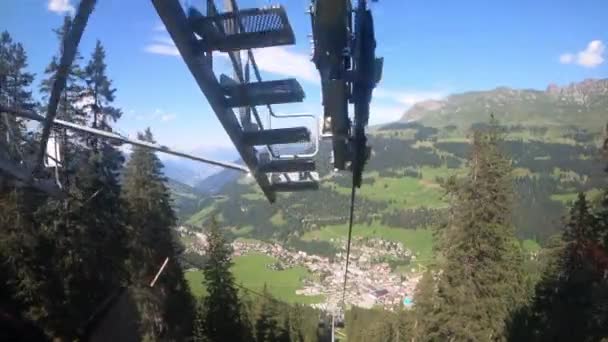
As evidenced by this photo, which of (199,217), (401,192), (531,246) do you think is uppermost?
(401,192)

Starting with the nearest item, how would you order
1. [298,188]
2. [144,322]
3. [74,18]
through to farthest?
[74,18] < [298,188] < [144,322]

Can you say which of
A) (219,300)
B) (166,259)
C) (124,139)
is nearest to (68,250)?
(166,259)

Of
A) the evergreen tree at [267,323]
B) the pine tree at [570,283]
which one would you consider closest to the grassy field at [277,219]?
the evergreen tree at [267,323]

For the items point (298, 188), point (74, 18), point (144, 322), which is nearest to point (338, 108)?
point (74, 18)

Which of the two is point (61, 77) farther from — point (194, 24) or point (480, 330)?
point (480, 330)

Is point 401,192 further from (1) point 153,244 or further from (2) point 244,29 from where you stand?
(2) point 244,29

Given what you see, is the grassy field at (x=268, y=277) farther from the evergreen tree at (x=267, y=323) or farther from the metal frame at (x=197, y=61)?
the metal frame at (x=197, y=61)

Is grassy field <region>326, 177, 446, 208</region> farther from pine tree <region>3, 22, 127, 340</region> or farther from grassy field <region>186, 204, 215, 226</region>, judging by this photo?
pine tree <region>3, 22, 127, 340</region>
